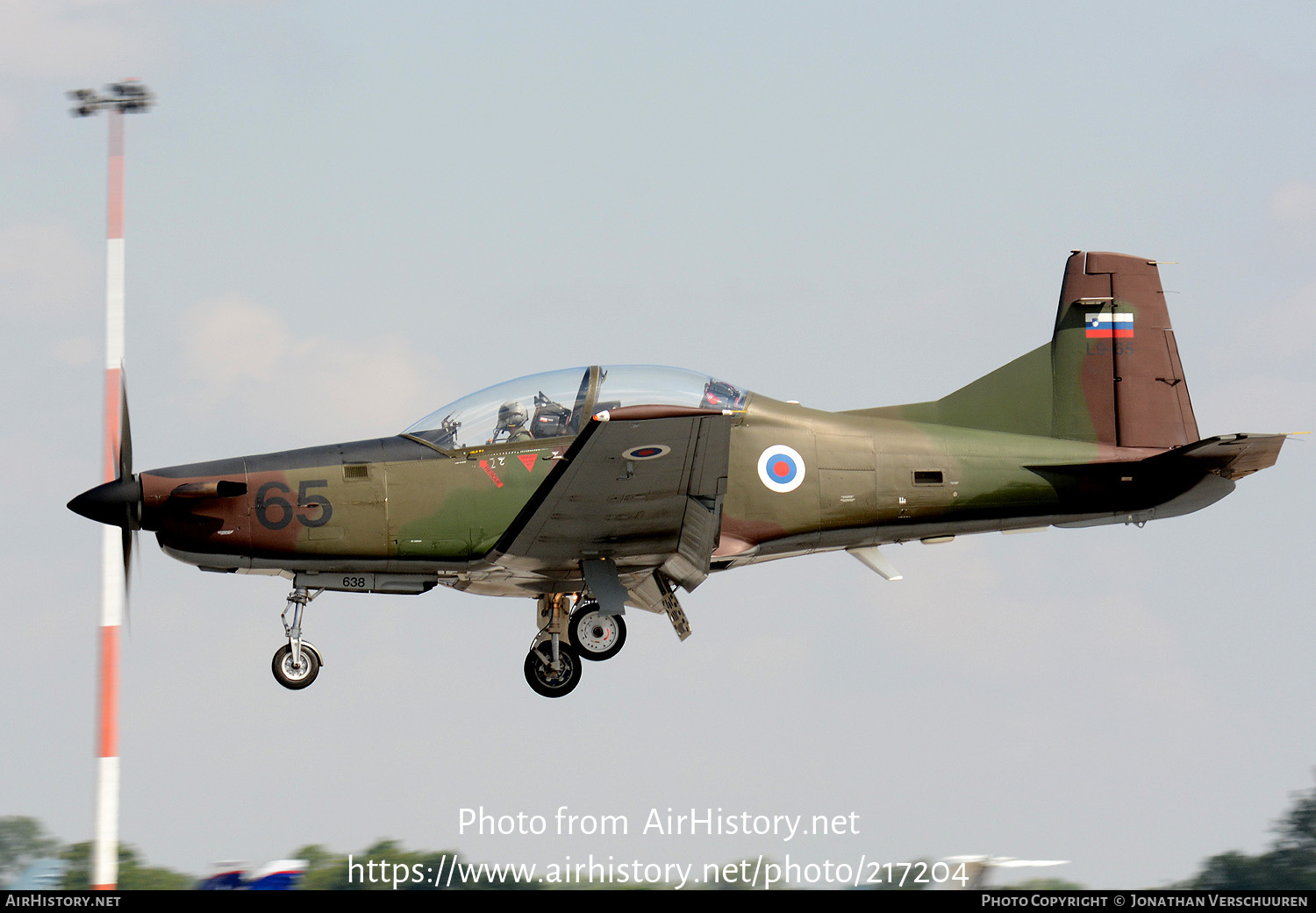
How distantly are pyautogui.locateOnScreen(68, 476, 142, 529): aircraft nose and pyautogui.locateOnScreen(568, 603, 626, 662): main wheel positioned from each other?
4.13 metres

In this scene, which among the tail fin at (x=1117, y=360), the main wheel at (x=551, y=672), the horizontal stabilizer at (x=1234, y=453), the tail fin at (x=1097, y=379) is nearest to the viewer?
the horizontal stabilizer at (x=1234, y=453)

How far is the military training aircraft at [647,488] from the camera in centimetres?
1419

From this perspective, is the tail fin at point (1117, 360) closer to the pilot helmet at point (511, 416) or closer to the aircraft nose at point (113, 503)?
the pilot helmet at point (511, 416)

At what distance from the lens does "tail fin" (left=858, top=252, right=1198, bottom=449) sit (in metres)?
16.4

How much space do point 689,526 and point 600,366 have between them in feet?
5.96

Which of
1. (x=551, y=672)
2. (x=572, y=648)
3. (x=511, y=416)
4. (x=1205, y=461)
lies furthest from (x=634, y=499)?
(x=1205, y=461)

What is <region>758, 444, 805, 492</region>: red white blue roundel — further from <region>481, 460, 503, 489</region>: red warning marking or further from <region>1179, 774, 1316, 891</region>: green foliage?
<region>1179, 774, 1316, 891</region>: green foliage

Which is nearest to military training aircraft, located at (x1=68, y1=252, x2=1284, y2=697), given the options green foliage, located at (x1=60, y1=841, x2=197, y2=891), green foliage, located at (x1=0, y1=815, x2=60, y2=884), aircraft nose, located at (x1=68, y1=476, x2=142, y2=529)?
aircraft nose, located at (x1=68, y1=476, x2=142, y2=529)

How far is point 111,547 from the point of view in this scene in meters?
17.5

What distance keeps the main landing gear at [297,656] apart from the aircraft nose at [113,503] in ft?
5.27

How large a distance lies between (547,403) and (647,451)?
2.14m

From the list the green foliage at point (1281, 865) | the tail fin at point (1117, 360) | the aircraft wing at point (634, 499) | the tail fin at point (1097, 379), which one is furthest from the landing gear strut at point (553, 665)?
the green foliage at point (1281, 865)

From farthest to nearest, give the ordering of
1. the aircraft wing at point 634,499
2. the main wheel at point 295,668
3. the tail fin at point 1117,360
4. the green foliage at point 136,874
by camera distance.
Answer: the green foliage at point 136,874
the tail fin at point 1117,360
the main wheel at point 295,668
the aircraft wing at point 634,499
